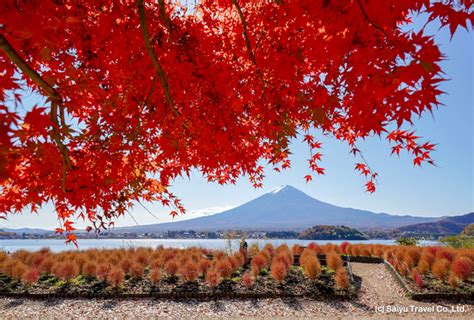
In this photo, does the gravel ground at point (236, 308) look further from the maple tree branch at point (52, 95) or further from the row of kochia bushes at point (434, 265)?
the maple tree branch at point (52, 95)

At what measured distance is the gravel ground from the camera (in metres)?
6.54

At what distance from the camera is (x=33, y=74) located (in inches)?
88.2

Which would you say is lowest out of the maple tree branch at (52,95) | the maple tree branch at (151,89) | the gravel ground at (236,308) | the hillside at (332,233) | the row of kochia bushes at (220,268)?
the hillside at (332,233)

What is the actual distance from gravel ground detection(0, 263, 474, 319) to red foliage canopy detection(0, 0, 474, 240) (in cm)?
258

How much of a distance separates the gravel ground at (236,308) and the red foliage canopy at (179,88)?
258 cm

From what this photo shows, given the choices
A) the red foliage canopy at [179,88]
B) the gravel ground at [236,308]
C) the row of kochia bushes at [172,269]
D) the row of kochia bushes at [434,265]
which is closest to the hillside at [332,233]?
the row of kochia bushes at [434,265]

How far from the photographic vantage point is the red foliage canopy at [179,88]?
256cm

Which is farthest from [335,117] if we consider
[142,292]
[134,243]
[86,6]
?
[134,243]

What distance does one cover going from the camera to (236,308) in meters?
6.87

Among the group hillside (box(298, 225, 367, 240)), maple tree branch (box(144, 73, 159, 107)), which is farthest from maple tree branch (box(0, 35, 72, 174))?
hillside (box(298, 225, 367, 240))

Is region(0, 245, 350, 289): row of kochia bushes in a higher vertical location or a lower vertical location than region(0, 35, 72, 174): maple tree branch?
lower

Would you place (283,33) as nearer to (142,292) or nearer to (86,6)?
(86,6)

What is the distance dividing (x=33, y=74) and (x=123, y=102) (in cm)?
220

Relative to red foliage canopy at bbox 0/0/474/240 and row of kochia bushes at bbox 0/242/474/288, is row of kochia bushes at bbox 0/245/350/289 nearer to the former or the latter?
row of kochia bushes at bbox 0/242/474/288
